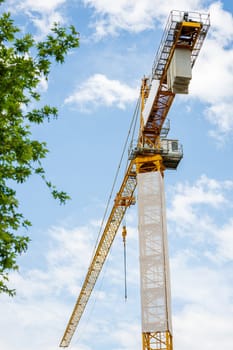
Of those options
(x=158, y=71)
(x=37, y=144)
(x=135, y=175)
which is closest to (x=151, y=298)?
(x=135, y=175)

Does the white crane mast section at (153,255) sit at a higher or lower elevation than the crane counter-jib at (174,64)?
lower

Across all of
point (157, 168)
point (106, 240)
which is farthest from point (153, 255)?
point (106, 240)

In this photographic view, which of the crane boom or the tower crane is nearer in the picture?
the tower crane

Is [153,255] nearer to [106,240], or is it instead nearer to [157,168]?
[157,168]

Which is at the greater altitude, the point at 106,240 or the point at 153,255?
the point at 106,240

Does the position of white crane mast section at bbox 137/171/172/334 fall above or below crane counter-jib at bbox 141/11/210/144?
below

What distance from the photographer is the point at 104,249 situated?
67375 mm

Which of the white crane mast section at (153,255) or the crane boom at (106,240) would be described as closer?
the white crane mast section at (153,255)

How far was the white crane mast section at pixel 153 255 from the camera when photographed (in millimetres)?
47219

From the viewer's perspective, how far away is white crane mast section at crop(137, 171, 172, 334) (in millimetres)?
47219

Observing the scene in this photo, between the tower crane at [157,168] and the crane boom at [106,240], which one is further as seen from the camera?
the crane boom at [106,240]

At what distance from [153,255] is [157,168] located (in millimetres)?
8219

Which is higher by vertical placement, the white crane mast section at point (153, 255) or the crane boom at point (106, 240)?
the crane boom at point (106, 240)

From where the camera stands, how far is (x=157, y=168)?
5388 cm
